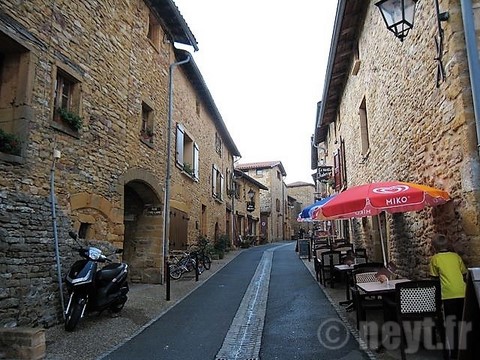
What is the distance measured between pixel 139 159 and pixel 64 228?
3.22m

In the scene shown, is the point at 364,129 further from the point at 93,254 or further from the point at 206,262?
the point at 93,254

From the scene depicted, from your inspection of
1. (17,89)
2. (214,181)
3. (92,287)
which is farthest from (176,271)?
(214,181)

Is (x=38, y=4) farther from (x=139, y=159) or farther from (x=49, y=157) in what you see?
(x=139, y=159)

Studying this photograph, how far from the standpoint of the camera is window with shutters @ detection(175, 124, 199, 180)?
12238 mm

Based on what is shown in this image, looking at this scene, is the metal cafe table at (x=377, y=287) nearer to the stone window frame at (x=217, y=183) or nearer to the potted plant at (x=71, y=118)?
the potted plant at (x=71, y=118)

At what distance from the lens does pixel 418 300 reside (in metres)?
4.03

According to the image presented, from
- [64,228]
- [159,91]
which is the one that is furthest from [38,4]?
[159,91]

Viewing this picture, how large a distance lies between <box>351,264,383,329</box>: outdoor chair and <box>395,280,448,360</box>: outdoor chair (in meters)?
0.78

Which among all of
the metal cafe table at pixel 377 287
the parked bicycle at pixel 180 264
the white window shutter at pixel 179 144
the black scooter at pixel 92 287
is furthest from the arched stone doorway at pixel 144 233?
the metal cafe table at pixel 377 287

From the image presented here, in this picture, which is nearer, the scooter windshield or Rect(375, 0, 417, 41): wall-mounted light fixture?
Rect(375, 0, 417, 41): wall-mounted light fixture

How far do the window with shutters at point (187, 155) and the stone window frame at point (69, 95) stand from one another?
5461 millimetres

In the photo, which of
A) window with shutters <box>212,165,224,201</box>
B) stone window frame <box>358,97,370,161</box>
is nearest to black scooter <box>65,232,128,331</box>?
stone window frame <box>358,97,370,161</box>

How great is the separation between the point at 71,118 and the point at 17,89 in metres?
1.01

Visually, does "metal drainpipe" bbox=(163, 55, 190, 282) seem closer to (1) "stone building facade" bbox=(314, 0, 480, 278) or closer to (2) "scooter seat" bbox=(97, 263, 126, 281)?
(2) "scooter seat" bbox=(97, 263, 126, 281)
